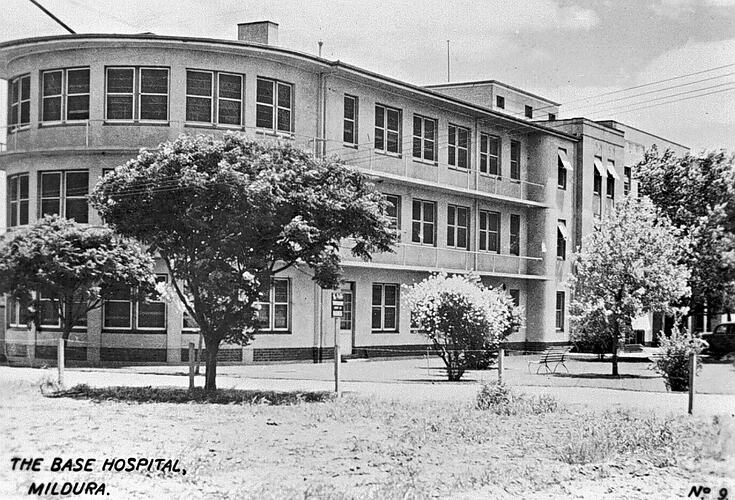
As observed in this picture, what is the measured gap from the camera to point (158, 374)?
2541 centimetres

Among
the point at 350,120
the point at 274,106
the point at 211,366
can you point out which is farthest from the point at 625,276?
the point at 211,366

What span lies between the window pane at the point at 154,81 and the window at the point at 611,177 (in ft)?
96.6

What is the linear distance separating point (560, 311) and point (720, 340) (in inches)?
314

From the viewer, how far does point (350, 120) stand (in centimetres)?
3312

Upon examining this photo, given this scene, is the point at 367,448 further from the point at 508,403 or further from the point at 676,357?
the point at 676,357

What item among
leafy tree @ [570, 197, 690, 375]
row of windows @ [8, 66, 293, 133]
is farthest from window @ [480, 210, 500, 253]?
row of windows @ [8, 66, 293, 133]

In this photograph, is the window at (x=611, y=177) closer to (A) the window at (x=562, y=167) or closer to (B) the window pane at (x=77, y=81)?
(A) the window at (x=562, y=167)

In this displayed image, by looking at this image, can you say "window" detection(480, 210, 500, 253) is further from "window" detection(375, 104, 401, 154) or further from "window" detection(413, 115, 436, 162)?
"window" detection(375, 104, 401, 154)

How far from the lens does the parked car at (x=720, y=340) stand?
4072cm

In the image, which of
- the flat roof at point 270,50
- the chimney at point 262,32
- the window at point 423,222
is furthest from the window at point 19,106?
the window at point 423,222

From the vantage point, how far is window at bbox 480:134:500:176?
4081 cm

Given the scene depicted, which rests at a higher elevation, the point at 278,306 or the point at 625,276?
the point at 625,276

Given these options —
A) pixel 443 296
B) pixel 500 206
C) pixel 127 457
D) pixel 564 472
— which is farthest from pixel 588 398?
pixel 500 206

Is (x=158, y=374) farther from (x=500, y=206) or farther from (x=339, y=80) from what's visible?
(x=500, y=206)
